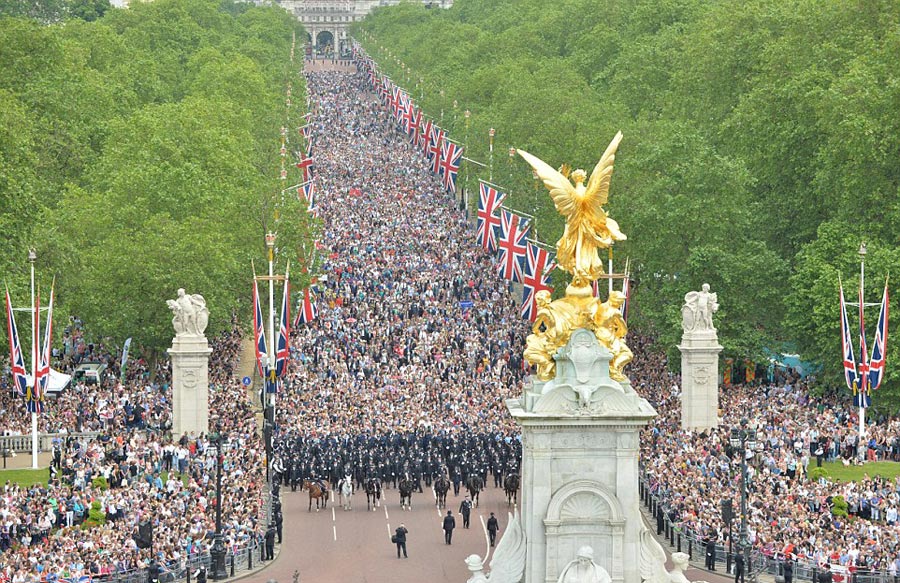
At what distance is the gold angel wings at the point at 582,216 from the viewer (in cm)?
4288

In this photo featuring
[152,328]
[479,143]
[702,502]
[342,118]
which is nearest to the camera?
[702,502]

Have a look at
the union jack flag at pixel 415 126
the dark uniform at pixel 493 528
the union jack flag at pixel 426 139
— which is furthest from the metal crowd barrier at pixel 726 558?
the union jack flag at pixel 415 126

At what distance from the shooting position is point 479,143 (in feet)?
400

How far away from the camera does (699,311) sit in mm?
68750

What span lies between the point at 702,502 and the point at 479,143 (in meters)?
69.2

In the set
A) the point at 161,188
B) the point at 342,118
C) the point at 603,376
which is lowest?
the point at 603,376

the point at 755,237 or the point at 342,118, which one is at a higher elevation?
the point at 342,118

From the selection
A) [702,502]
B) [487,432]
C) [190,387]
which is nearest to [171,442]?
[190,387]

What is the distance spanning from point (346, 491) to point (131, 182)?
3175 cm

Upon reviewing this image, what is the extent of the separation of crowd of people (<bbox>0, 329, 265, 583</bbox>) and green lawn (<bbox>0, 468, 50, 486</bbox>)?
0.71 m

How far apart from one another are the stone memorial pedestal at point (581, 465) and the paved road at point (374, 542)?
28.7 feet

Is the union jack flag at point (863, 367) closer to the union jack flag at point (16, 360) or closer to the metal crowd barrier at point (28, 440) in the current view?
the metal crowd barrier at point (28, 440)

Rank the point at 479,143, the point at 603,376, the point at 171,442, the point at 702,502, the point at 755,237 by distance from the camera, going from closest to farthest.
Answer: the point at 603,376 < the point at 702,502 < the point at 171,442 < the point at 755,237 < the point at 479,143

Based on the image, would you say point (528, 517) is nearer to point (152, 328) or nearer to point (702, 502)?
point (702, 502)
